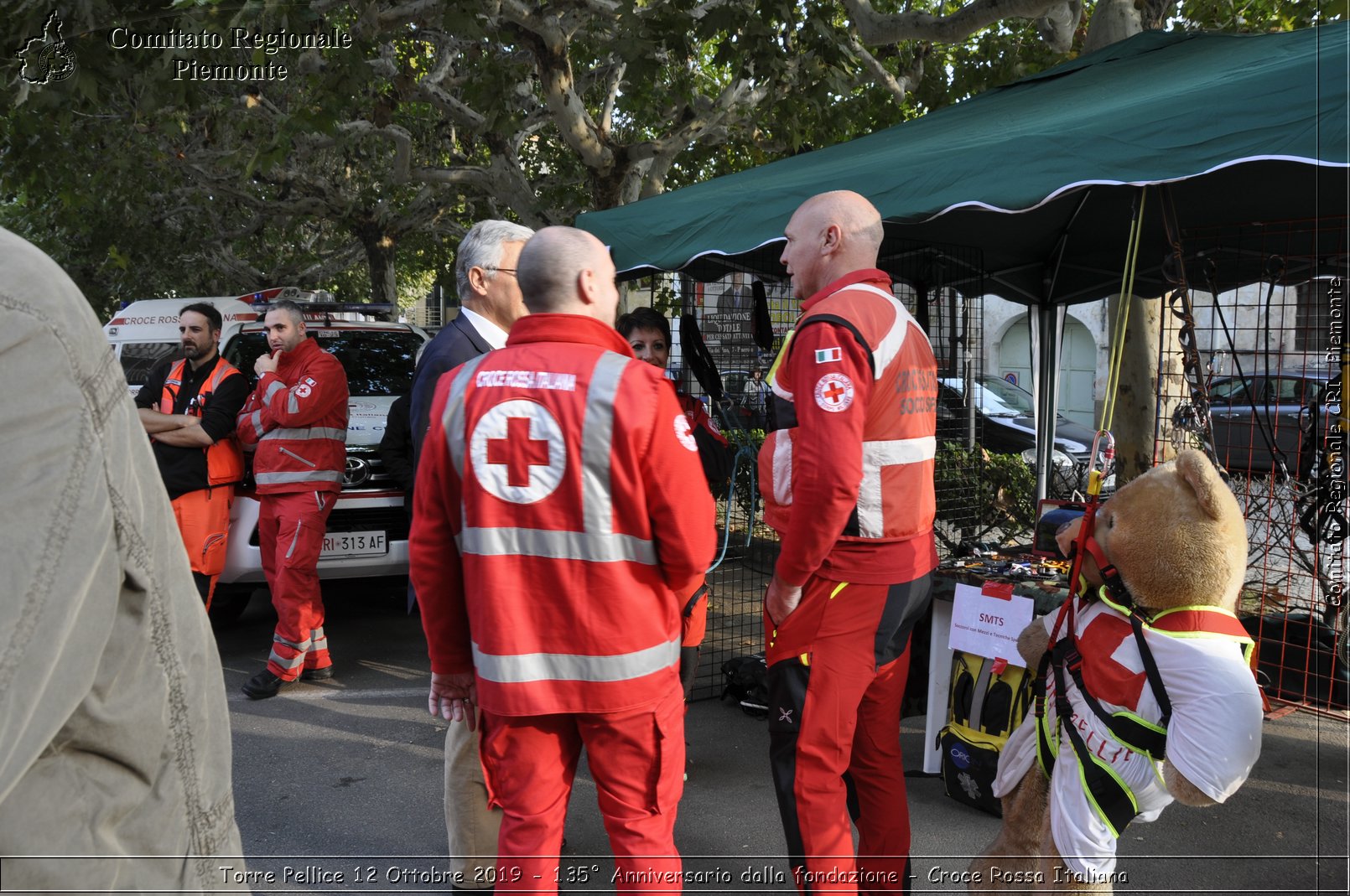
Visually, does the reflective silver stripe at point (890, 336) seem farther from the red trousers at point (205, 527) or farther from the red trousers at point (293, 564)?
the red trousers at point (205, 527)

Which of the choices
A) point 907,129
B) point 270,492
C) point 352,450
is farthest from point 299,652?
point 907,129

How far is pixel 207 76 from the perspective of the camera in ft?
30.1

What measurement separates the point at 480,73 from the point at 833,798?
32.0 ft

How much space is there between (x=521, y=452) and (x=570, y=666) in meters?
0.51

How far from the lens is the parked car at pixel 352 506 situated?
589 centimetres

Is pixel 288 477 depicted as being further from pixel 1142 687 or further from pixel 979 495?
pixel 1142 687

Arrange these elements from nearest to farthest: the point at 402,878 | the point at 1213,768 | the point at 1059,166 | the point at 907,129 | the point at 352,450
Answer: the point at 1213,768 < the point at 1059,166 < the point at 402,878 < the point at 907,129 < the point at 352,450

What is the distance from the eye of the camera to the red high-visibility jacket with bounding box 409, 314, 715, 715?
2254 millimetres

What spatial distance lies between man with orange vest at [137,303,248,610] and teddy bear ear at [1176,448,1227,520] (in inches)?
193

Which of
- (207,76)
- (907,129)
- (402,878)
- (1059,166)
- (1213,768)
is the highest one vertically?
(207,76)

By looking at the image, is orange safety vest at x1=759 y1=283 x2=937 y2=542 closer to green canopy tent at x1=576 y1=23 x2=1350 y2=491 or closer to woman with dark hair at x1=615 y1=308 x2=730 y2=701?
green canopy tent at x1=576 y1=23 x2=1350 y2=491

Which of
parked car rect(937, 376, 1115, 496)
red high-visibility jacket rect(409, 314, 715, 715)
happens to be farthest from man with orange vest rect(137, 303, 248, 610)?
parked car rect(937, 376, 1115, 496)

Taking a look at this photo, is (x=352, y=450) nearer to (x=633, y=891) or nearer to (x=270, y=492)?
(x=270, y=492)

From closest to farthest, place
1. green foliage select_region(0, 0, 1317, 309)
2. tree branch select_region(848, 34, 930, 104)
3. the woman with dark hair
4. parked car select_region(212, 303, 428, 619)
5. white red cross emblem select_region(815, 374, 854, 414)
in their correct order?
white red cross emblem select_region(815, 374, 854, 414)
the woman with dark hair
parked car select_region(212, 303, 428, 619)
green foliage select_region(0, 0, 1317, 309)
tree branch select_region(848, 34, 930, 104)
